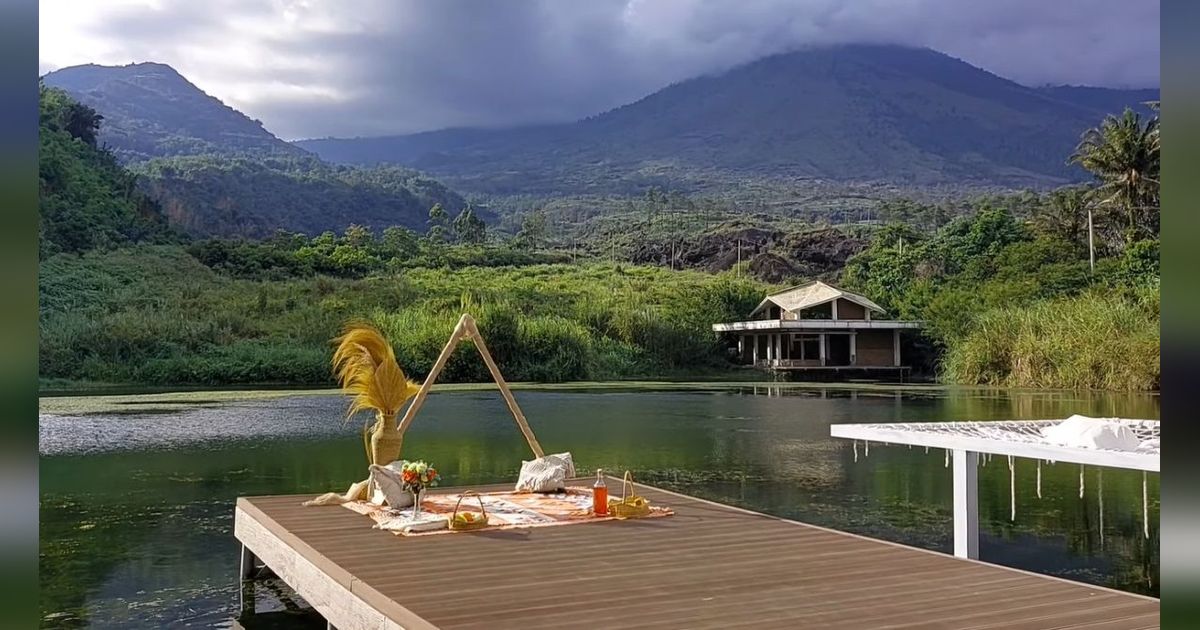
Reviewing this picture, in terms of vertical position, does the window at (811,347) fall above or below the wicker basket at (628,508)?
above

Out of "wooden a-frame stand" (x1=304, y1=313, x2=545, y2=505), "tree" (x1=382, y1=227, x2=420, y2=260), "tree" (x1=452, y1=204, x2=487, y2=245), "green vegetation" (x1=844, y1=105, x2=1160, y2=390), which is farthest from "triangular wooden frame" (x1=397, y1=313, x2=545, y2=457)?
"tree" (x1=452, y1=204, x2=487, y2=245)

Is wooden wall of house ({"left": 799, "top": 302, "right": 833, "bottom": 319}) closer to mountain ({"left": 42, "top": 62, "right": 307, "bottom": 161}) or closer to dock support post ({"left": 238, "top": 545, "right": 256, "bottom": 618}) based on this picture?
dock support post ({"left": 238, "top": 545, "right": 256, "bottom": 618})

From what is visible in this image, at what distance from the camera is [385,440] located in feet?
21.5

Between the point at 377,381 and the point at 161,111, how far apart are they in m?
83.7

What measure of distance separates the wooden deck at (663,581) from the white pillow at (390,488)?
42cm

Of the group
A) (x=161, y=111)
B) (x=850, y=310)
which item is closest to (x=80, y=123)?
(x=850, y=310)

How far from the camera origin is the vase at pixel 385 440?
6539mm

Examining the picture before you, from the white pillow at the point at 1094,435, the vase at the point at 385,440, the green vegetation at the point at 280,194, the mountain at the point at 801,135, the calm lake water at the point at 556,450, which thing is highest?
the mountain at the point at 801,135

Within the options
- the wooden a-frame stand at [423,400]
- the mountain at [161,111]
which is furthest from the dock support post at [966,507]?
the mountain at [161,111]

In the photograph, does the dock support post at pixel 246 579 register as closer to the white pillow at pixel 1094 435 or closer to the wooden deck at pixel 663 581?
the wooden deck at pixel 663 581

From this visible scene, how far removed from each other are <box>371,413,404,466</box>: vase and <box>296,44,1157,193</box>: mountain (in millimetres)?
66506

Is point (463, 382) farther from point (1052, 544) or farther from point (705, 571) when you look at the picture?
point (705, 571)

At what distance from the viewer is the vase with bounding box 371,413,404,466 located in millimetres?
6539

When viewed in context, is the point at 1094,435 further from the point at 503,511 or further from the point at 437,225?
the point at 437,225
